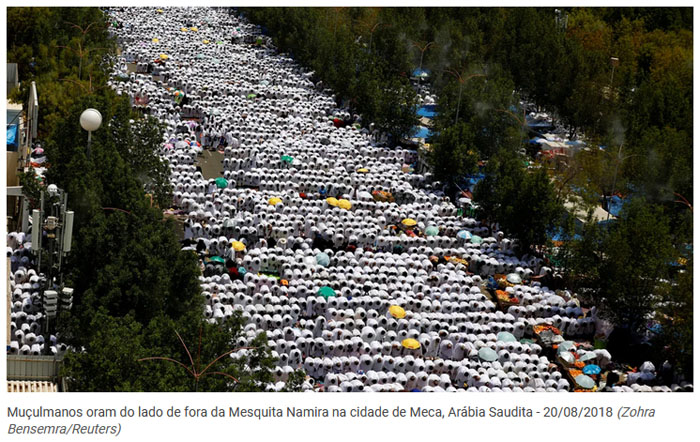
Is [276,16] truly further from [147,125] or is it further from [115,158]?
[115,158]

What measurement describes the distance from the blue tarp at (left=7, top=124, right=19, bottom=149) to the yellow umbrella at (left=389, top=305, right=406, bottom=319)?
1492 centimetres

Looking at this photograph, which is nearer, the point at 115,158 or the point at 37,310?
the point at 37,310

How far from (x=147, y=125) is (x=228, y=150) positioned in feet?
25.9

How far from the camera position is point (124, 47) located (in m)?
71.8

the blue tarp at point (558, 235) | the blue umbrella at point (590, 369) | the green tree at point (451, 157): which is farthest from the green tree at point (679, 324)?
the green tree at point (451, 157)

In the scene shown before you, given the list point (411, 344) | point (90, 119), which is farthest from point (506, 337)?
point (90, 119)

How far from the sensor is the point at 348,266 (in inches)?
1446

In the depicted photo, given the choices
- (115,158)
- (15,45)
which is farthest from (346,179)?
(15,45)

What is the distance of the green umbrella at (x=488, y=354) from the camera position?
31.3 m

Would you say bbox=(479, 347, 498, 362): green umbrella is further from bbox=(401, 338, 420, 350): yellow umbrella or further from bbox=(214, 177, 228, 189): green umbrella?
bbox=(214, 177, 228, 189): green umbrella

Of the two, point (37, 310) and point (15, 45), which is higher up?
point (15, 45)

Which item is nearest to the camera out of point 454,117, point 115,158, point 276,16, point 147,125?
point 115,158

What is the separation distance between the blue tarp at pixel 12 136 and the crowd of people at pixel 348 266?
480cm

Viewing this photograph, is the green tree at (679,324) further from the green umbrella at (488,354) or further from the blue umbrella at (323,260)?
the blue umbrella at (323,260)
